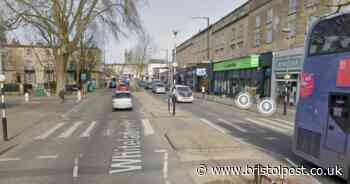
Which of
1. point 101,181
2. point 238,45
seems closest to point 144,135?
point 101,181

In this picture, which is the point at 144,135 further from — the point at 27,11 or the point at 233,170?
the point at 27,11

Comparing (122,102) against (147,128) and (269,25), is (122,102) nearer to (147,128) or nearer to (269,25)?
(147,128)

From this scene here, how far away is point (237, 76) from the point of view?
3025 cm

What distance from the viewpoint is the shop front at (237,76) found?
25969mm

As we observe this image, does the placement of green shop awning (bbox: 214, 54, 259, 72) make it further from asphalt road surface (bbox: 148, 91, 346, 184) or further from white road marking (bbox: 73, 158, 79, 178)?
white road marking (bbox: 73, 158, 79, 178)

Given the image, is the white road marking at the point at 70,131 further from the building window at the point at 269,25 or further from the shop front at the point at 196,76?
the shop front at the point at 196,76

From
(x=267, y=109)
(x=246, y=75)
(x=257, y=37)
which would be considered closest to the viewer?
(x=267, y=109)

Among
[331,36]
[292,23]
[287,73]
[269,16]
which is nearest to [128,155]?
[331,36]

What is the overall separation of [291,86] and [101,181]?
20201mm

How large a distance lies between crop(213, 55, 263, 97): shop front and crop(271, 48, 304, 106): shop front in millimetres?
2519

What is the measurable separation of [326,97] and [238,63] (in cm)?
2468

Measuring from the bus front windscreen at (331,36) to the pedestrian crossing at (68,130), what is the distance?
876cm

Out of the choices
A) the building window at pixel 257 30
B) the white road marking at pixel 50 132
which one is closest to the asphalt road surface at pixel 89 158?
the white road marking at pixel 50 132

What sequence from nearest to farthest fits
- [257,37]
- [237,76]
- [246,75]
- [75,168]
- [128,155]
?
1. [75,168]
2. [128,155]
3. [257,37]
4. [246,75]
5. [237,76]
